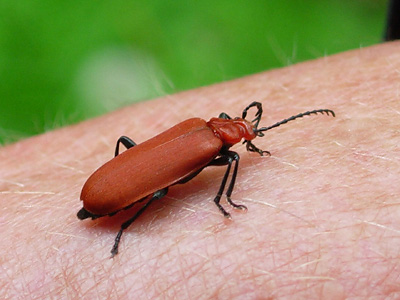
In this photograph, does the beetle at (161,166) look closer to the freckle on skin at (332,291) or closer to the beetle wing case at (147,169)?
the beetle wing case at (147,169)

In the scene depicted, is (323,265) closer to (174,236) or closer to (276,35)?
(174,236)

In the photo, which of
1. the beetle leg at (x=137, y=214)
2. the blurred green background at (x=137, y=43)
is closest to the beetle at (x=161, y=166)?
the beetle leg at (x=137, y=214)

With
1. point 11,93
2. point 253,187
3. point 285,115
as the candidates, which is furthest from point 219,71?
point 253,187

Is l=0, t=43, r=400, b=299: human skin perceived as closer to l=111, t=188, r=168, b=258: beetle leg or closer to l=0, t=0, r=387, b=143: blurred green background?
l=111, t=188, r=168, b=258: beetle leg

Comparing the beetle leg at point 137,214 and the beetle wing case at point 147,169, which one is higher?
the beetle wing case at point 147,169

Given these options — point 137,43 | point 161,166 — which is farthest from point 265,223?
point 137,43

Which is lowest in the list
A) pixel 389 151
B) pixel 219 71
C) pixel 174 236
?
pixel 219 71

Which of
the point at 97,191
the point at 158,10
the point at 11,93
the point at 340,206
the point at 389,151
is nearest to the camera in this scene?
the point at 340,206
